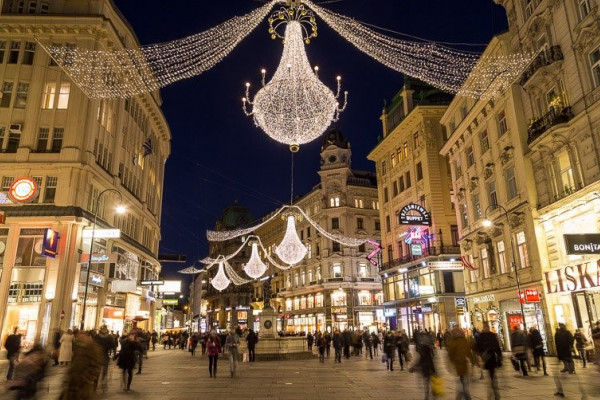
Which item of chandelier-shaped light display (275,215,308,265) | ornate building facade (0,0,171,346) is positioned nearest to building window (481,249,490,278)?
chandelier-shaped light display (275,215,308,265)

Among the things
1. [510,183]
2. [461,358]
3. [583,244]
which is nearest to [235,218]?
[510,183]

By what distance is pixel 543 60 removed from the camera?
966 inches

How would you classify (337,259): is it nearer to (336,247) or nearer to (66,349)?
(336,247)

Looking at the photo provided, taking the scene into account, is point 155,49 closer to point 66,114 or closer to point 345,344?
point 345,344

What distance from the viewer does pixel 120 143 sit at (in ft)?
134

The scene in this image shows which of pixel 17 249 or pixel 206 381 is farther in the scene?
pixel 17 249

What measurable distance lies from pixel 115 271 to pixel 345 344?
2127 cm

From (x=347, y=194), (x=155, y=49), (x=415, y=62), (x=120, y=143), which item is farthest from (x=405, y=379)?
(x=347, y=194)

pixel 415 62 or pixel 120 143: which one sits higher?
pixel 120 143

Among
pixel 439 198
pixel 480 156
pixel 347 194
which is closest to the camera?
pixel 480 156

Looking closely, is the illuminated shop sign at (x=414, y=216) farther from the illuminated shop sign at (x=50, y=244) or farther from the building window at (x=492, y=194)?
the illuminated shop sign at (x=50, y=244)

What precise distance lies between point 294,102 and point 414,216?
28769 millimetres

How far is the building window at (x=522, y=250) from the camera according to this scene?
27281 mm

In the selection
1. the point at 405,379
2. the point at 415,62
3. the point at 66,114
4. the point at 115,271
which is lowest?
the point at 405,379
